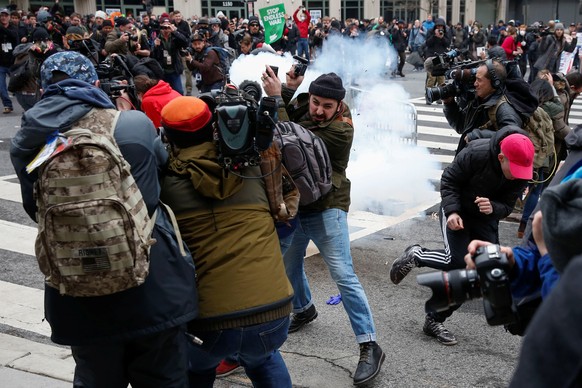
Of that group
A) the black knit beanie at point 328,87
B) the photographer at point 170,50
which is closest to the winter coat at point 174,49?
the photographer at point 170,50

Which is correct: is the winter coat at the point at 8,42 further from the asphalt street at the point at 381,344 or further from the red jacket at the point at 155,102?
the red jacket at the point at 155,102

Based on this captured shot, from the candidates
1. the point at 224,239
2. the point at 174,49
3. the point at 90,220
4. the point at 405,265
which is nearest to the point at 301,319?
the point at 405,265

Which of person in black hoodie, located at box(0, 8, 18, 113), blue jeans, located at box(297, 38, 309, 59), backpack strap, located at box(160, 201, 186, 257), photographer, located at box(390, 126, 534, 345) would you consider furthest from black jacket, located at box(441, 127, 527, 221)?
blue jeans, located at box(297, 38, 309, 59)

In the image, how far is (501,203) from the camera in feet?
16.0

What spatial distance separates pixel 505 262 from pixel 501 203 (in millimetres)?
2646

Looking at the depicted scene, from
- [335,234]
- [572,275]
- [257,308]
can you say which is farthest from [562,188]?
[335,234]

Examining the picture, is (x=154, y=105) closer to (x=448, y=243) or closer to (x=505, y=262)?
(x=448, y=243)

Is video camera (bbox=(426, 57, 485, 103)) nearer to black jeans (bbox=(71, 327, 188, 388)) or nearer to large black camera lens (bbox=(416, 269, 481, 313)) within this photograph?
black jeans (bbox=(71, 327, 188, 388))

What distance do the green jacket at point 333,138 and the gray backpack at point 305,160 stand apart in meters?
0.29

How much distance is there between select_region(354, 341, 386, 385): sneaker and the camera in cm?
426

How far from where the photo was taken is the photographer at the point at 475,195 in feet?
15.3

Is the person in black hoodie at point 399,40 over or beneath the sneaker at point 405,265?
over

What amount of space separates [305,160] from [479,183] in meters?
1.50

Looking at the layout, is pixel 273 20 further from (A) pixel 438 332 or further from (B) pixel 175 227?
(B) pixel 175 227
